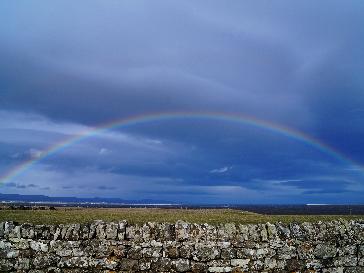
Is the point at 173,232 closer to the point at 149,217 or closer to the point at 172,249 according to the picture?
the point at 172,249

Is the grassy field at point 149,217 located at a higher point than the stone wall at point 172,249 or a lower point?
lower

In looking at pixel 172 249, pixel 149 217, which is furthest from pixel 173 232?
pixel 149 217

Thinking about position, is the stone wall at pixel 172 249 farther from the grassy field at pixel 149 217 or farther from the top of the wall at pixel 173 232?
the grassy field at pixel 149 217

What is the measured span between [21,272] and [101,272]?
178 cm

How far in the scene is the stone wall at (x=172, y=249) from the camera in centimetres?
856

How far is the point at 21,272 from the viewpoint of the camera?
28.4 ft

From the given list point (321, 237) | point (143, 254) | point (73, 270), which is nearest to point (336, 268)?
point (321, 237)

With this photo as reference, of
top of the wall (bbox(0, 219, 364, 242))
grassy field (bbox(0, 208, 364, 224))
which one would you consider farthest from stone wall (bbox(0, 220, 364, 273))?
grassy field (bbox(0, 208, 364, 224))

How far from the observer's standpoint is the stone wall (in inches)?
337

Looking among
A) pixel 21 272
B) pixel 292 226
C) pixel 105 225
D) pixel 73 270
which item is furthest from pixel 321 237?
pixel 21 272

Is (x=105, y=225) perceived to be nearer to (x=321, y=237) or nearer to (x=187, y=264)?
(x=187, y=264)

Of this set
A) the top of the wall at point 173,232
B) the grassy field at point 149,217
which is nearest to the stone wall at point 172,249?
the top of the wall at point 173,232

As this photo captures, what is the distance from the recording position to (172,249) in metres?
8.62

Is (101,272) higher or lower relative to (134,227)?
lower
